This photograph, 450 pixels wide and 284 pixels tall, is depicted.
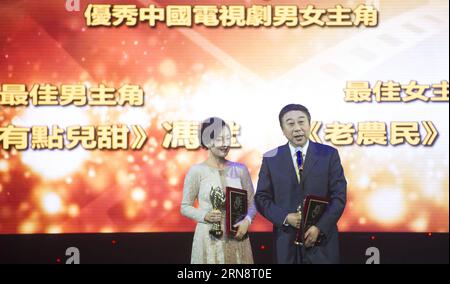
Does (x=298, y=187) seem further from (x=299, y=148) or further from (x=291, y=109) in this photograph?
(x=291, y=109)

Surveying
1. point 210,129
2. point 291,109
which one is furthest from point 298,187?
point 210,129

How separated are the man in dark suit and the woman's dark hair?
30cm

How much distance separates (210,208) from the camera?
4.82 meters

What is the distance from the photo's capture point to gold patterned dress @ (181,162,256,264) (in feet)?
15.8

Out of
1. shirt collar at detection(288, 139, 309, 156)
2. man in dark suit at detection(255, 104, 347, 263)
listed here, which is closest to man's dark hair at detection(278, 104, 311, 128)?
man in dark suit at detection(255, 104, 347, 263)

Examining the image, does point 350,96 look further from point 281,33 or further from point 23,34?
point 23,34

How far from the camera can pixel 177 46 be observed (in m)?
4.92

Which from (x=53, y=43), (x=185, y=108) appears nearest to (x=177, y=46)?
(x=185, y=108)

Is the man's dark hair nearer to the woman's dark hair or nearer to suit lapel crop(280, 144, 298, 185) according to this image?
suit lapel crop(280, 144, 298, 185)

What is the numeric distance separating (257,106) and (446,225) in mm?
1224

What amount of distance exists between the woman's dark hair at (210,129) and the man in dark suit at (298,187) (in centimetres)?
30

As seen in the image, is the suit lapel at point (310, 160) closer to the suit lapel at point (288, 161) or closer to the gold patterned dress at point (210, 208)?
the suit lapel at point (288, 161)

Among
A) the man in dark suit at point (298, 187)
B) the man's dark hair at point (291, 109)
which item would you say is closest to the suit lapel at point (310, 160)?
the man in dark suit at point (298, 187)
